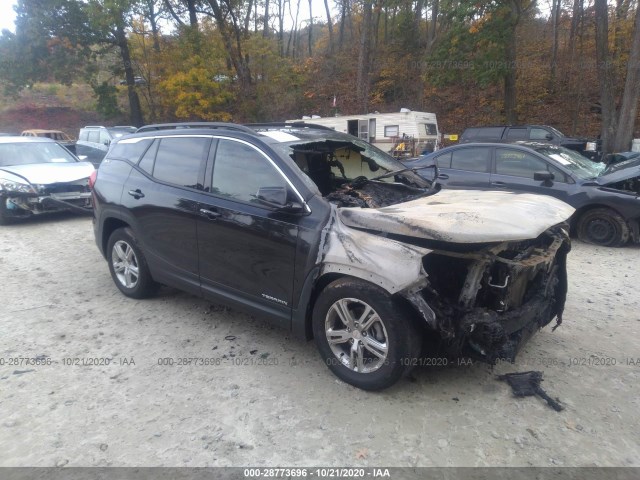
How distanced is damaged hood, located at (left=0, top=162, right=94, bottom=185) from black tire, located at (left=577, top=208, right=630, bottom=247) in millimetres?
9241

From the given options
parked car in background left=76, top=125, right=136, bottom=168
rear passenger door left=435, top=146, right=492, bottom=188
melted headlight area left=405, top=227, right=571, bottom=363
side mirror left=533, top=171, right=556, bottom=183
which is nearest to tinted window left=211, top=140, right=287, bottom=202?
melted headlight area left=405, top=227, right=571, bottom=363

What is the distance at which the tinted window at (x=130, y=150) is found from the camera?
192 inches

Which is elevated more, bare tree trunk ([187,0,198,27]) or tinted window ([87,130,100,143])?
bare tree trunk ([187,0,198,27])

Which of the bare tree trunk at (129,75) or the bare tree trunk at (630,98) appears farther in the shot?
the bare tree trunk at (129,75)

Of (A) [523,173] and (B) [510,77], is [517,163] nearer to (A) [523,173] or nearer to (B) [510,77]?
(A) [523,173]

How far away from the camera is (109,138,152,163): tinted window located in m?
4.88

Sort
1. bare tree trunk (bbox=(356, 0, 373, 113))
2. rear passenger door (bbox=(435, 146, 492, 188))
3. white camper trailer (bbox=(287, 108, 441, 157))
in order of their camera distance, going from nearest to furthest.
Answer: rear passenger door (bbox=(435, 146, 492, 188))
white camper trailer (bbox=(287, 108, 441, 157))
bare tree trunk (bbox=(356, 0, 373, 113))

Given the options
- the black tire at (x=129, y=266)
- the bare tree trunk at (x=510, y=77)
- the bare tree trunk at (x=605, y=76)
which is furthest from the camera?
the bare tree trunk at (x=510, y=77)

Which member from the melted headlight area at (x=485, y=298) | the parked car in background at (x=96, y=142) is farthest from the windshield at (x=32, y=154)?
the melted headlight area at (x=485, y=298)

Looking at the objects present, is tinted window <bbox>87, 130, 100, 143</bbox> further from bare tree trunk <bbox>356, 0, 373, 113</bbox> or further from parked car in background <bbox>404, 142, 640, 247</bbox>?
bare tree trunk <bbox>356, 0, 373, 113</bbox>

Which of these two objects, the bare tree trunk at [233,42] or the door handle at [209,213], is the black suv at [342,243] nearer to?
the door handle at [209,213]

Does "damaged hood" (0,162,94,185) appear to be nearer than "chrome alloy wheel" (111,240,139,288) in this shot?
No

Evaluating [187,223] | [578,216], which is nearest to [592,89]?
[578,216]

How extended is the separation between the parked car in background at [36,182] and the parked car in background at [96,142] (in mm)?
5788
